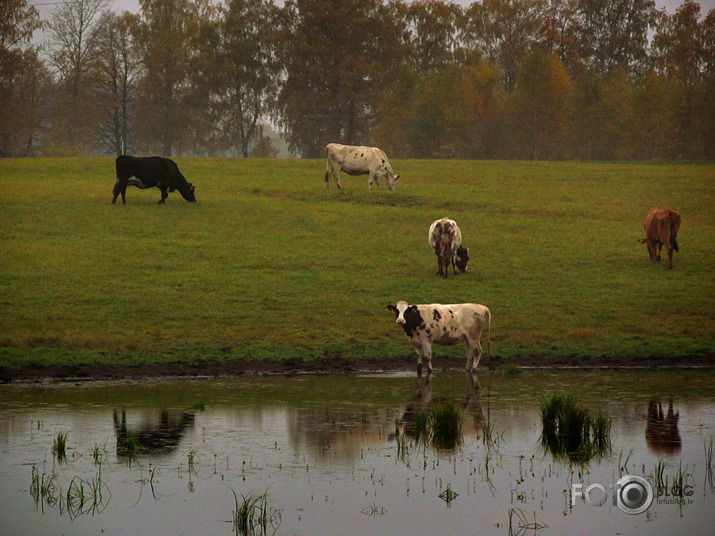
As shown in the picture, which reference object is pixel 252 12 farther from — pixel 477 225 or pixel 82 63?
pixel 477 225

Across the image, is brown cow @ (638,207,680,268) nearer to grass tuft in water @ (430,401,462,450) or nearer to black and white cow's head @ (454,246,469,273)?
black and white cow's head @ (454,246,469,273)

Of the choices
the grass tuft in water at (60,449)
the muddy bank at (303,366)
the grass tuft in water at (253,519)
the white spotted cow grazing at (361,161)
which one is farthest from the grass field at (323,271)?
the grass tuft in water at (253,519)

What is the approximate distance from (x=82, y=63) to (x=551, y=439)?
78.7 meters

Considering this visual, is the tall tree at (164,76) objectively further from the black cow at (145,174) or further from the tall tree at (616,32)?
the black cow at (145,174)

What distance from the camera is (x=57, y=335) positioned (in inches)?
814

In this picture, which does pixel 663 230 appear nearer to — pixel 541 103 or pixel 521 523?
pixel 521 523

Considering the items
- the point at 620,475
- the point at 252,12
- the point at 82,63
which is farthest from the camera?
the point at 252,12

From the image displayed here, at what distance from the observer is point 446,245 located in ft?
88.2

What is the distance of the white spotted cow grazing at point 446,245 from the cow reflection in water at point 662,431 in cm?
1164

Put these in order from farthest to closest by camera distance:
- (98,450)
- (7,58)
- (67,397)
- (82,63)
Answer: (82,63)
(7,58)
(67,397)
(98,450)

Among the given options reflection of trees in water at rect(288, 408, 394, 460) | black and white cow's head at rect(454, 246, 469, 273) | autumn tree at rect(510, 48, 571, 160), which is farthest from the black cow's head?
autumn tree at rect(510, 48, 571, 160)

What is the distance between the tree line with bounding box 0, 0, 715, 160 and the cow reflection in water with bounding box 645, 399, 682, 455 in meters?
67.3

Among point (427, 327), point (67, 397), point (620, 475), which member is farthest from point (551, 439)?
point (67, 397)

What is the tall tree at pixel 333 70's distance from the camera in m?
84.0
